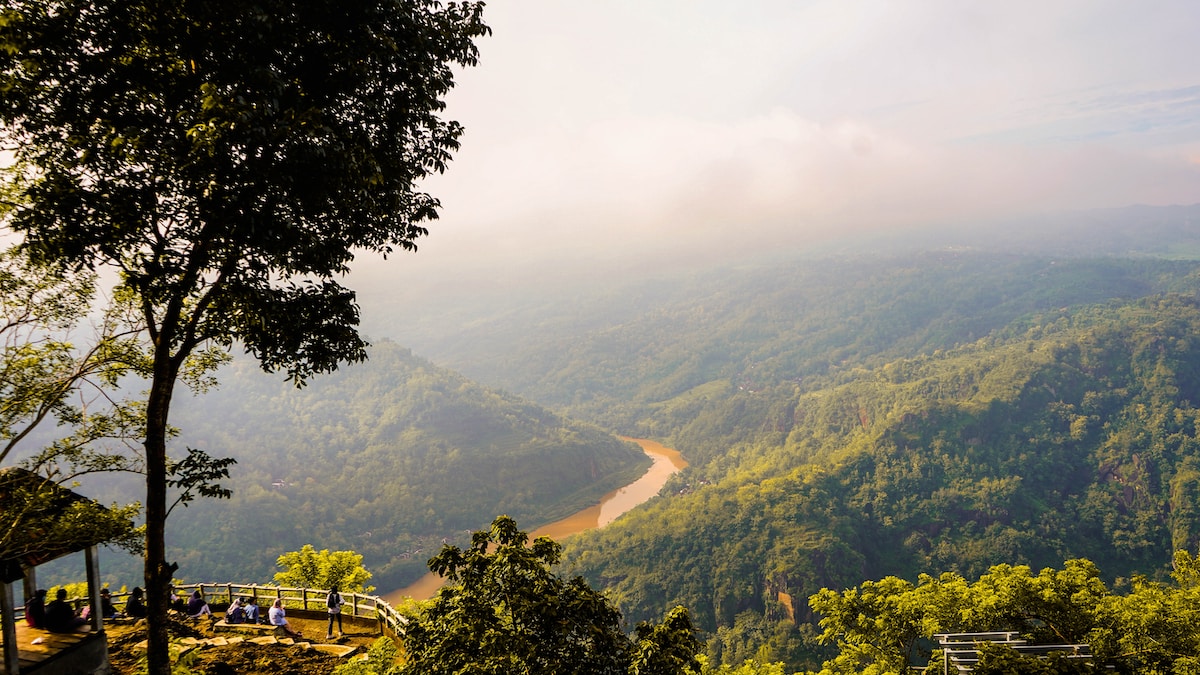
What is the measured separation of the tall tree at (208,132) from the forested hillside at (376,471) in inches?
4601

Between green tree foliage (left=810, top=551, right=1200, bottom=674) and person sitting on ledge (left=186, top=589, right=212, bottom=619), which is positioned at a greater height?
person sitting on ledge (left=186, top=589, right=212, bottom=619)

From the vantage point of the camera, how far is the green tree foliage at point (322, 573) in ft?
91.2

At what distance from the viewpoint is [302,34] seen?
827 cm

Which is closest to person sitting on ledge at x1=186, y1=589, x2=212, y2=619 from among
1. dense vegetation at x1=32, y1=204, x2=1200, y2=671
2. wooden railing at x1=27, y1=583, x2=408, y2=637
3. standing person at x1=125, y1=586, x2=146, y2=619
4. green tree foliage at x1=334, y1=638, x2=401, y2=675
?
wooden railing at x1=27, y1=583, x2=408, y2=637

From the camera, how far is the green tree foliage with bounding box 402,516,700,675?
8125 mm

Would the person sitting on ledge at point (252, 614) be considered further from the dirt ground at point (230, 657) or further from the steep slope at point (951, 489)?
the steep slope at point (951, 489)

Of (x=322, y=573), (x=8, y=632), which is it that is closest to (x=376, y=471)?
(x=322, y=573)

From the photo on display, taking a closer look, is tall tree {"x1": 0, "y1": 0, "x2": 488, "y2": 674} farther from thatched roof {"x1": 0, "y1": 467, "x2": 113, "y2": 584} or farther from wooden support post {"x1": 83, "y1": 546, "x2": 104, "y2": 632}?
wooden support post {"x1": 83, "y1": 546, "x2": 104, "y2": 632}

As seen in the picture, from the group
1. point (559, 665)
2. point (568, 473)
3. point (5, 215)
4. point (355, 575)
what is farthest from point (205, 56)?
point (568, 473)

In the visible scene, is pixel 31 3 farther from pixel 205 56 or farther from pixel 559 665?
pixel 559 665

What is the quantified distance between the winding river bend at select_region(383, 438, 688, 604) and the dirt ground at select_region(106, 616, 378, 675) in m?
95.6

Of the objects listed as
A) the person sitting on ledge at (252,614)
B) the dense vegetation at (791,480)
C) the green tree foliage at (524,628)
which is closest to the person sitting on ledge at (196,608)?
the person sitting on ledge at (252,614)

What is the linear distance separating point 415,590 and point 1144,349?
174584mm

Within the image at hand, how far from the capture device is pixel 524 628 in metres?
8.63
